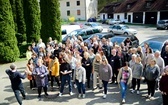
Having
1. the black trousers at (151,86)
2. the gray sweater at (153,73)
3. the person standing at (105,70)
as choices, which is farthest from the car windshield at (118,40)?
the gray sweater at (153,73)

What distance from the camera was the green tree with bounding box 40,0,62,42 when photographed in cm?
1767

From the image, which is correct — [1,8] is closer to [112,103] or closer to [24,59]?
[24,59]

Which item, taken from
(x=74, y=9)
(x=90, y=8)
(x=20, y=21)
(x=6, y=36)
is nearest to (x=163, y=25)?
(x=20, y=21)

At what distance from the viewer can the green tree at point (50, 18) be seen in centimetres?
1767

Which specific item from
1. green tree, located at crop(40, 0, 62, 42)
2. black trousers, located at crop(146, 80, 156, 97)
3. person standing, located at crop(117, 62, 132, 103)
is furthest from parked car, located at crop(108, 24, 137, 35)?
person standing, located at crop(117, 62, 132, 103)

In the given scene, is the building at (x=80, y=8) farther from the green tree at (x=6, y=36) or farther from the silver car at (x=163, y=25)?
the green tree at (x=6, y=36)

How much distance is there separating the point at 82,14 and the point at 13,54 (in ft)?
160

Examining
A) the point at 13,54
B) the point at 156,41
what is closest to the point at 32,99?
the point at 13,54

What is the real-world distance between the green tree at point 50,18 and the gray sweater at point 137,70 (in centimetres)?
1076

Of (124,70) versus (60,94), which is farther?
(60,94)

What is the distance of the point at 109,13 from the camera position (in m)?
54.4

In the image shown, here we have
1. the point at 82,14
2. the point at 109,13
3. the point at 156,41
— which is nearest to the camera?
the point at 156,41

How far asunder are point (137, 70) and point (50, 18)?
11.4 m

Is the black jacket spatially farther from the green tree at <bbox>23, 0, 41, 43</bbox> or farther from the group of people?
the green tree at <bbox>23, 0, 41, 43</bbox>
